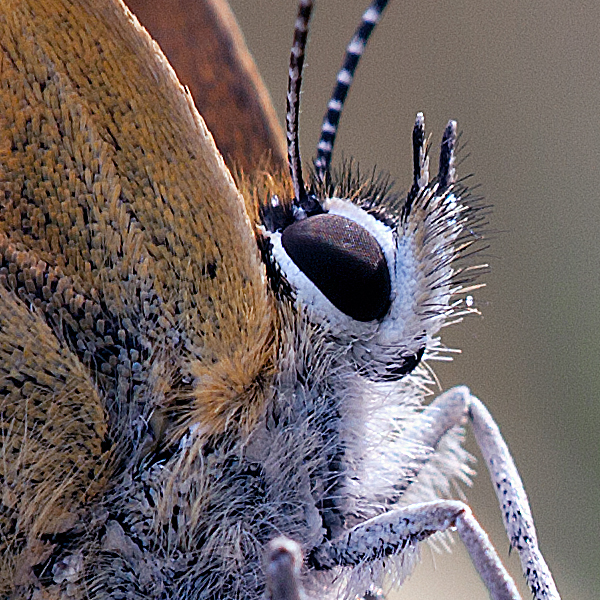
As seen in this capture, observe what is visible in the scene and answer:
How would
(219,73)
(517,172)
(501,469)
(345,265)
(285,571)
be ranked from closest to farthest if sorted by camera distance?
(285,571), (345,265), (501,469), (219,73), (517,172)

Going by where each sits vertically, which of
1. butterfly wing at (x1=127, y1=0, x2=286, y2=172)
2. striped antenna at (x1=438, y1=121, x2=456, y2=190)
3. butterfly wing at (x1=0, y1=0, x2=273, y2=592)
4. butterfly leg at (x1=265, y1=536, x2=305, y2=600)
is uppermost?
butterfly wing at (x1=127, y1=0, x2=286, y2=172)

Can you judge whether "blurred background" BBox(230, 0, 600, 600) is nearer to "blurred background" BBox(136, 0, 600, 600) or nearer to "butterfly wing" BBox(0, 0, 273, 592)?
"blurred background" BBox(136, 0, 600, 600)

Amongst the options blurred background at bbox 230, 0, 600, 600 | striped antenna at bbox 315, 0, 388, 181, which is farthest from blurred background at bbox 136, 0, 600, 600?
striped antenna at bbox 315, 0, 388, 181

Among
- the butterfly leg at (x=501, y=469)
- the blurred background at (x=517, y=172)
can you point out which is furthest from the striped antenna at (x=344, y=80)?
the blurred background at (x=517, y=172)

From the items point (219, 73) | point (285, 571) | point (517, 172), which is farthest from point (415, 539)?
point (517, 172)

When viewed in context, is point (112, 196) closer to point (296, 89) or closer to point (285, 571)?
point (296, 89)
